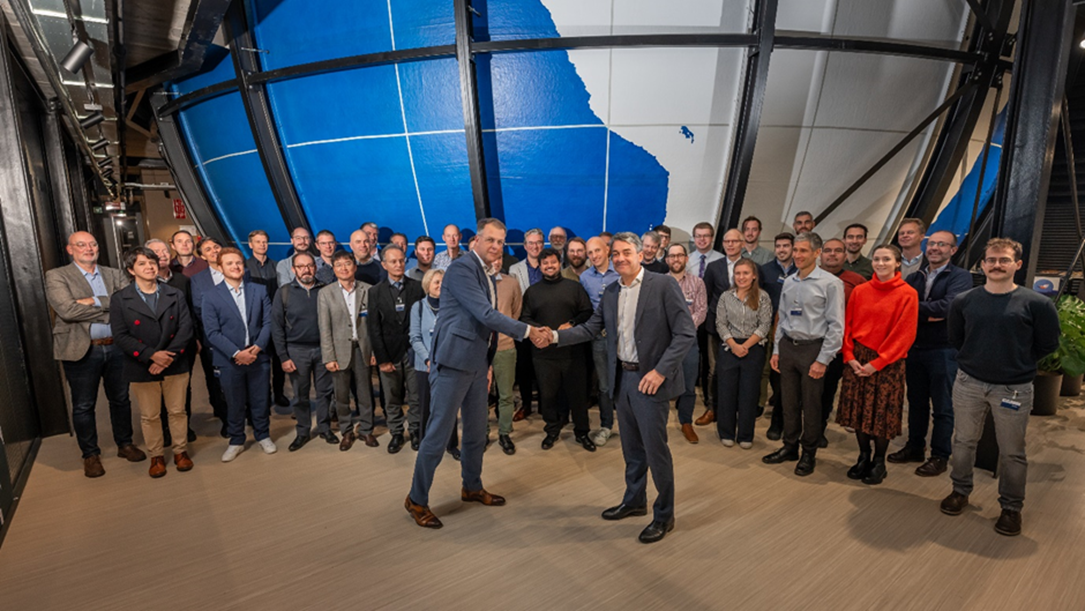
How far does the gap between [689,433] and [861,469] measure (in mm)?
1286

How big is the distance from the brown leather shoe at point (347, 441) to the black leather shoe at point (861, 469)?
13.1 ft

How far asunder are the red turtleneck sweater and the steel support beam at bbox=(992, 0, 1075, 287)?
3.50ft

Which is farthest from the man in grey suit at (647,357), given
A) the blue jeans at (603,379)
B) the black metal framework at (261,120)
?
the black metal framework at (261,120)

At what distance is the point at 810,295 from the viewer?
149 inches

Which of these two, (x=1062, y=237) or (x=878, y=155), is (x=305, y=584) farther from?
(x=1062, y=237)

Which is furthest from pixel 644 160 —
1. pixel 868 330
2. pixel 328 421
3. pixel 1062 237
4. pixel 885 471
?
pixel 1062 237

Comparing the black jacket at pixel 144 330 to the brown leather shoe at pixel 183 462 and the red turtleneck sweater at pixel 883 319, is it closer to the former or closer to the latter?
the brown leather shoe at pixel 183 462

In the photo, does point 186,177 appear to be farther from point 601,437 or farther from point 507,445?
point 601,437

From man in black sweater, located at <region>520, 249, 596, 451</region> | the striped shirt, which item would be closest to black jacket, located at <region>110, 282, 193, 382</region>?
man in black sweater, located at <region>520, 249, 596, 451</region>

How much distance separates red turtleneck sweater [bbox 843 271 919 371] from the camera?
3490 millimetres

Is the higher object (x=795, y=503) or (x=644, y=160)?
(x=644, y=160)

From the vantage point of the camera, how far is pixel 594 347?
4562mm

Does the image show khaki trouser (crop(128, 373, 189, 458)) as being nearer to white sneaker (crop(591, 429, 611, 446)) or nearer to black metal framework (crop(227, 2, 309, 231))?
black metal framework (crop(227, 2, 309, 231))

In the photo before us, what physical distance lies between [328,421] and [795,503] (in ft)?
12.6
